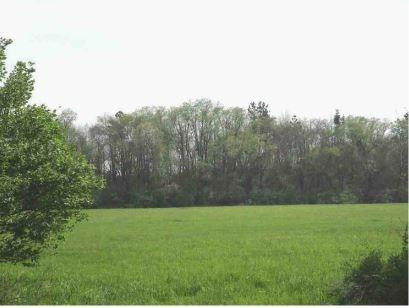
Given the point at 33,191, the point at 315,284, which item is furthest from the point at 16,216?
the point at 315,284

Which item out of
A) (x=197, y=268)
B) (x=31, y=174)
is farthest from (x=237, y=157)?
(x=31, y=174)

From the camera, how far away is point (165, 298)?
613 inches

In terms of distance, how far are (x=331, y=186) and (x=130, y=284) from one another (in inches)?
4098

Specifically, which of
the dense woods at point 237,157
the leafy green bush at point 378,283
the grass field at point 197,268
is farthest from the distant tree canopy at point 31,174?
the dense woods at point 237,157

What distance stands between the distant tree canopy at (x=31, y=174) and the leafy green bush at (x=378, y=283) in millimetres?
8246

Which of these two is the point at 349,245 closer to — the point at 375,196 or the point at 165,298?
the point at 165,298

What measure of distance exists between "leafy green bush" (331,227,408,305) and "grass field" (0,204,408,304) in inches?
49.6

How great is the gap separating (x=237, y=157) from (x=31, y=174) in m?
109

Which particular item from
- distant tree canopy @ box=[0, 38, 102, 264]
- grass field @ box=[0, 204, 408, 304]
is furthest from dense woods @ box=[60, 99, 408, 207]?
distant tree canopy @ box=[0, 38, 102, 264]

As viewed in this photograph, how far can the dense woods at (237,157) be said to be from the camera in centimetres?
11044

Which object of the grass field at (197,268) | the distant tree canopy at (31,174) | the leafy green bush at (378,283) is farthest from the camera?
the grass field at (197,268)

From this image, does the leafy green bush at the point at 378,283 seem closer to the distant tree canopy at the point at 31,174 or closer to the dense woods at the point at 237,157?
the distant tree canopy at the point at 31,174

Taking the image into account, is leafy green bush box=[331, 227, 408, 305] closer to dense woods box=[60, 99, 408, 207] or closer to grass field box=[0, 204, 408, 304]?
grass field box=[0, 204, 408, 304]

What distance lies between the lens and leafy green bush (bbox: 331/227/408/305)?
12.1 m
